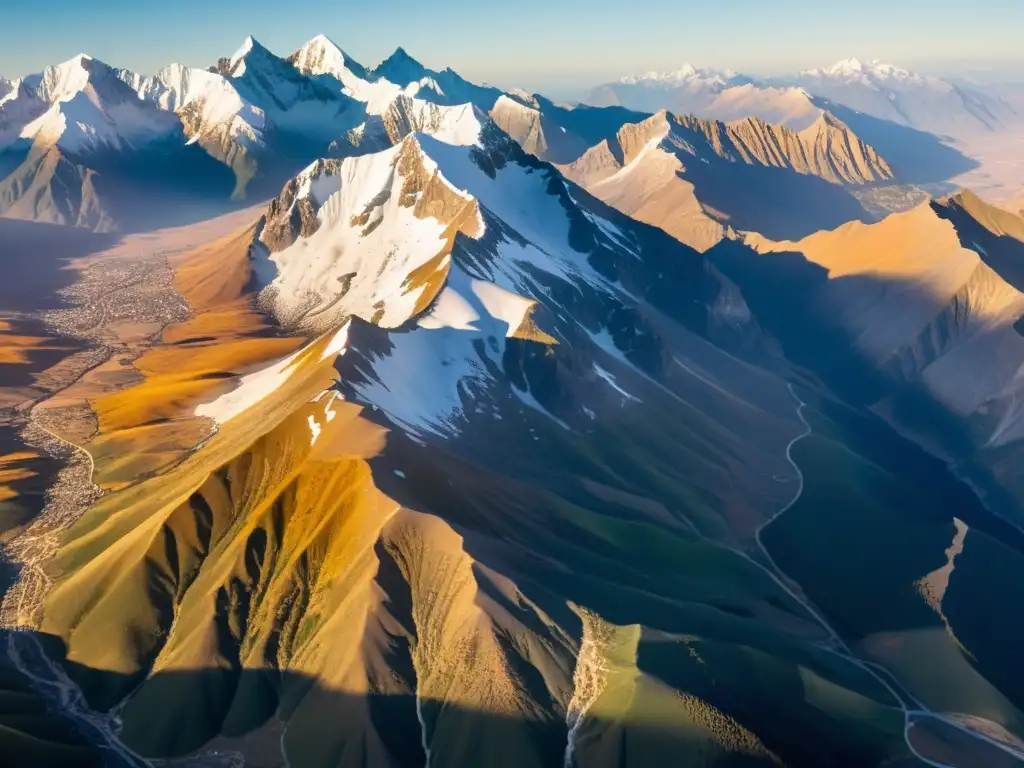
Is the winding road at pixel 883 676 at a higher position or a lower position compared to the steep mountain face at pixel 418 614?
lower

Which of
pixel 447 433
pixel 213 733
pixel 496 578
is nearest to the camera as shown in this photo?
pixel 213 733

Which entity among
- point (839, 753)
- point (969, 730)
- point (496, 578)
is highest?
point (496, 578)

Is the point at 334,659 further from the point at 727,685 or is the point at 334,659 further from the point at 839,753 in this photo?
the point at 839,753

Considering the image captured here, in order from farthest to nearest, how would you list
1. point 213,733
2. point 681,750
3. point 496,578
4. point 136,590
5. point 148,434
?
point 148,434 < point 136,590 < point 496,578 < point 213,733 < point 681,750

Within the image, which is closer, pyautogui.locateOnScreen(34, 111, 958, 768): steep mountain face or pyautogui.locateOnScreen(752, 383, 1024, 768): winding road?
pyautogui.locateOnScreen(34, 111, 958, 768): steep mountain face

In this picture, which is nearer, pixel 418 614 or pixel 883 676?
pixel 418 614

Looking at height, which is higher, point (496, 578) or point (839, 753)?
point (496, 578)

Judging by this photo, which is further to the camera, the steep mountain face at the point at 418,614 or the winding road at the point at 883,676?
the winding road at the point at 883,676

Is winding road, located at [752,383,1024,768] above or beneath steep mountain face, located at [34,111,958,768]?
beneath

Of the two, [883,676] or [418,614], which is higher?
[418,614]

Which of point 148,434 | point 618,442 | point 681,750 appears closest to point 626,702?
point 681,750

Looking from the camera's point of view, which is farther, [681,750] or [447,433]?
[447,433]
